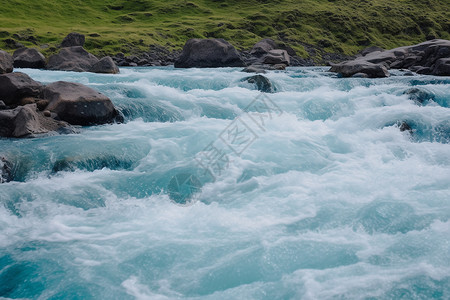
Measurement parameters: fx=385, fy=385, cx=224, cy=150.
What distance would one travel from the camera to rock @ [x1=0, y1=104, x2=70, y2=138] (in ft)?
34.4

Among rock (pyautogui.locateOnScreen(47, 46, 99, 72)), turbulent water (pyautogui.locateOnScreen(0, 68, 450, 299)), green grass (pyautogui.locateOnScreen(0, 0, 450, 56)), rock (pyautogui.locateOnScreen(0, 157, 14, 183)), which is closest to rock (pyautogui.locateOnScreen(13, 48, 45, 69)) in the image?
rock (pyautogui.locateOnScreen(47, 46, 99, 72))

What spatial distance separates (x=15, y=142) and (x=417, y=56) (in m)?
31.7

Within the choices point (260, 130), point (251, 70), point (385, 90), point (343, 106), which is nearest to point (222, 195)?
point (260, 130)

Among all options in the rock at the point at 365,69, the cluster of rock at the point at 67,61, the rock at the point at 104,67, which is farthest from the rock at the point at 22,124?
the rock at the point at 365,69

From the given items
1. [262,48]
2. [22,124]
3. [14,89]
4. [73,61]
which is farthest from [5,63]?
[262,48]

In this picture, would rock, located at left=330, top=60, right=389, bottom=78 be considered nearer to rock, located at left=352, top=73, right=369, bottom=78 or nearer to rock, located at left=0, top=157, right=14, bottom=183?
rock, located at left=352, top=73, right=369, bottom=78

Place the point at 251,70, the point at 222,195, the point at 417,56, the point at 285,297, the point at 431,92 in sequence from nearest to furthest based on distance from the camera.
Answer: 1. the point at 285,297
2. the point at 222,195
3. the point at 431,92
4. the point at 251,70
5. the point at 417,56

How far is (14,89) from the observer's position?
1260 cm

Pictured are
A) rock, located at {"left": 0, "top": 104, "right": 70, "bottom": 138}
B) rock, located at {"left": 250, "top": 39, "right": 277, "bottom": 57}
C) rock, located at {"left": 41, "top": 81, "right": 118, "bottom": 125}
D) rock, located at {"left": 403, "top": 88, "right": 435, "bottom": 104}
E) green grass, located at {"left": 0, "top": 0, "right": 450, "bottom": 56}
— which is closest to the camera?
rock, located at {"left": 0, "top": 104, "right": 70, "bottom": 138}

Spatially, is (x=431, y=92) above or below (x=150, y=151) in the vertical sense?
above

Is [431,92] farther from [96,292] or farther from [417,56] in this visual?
[417,56]

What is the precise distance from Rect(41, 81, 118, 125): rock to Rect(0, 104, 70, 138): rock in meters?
0.77

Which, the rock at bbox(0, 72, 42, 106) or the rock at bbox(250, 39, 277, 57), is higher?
the rock at bbox(0, 72, 42, 106)

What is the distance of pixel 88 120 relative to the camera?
12.1 metres
